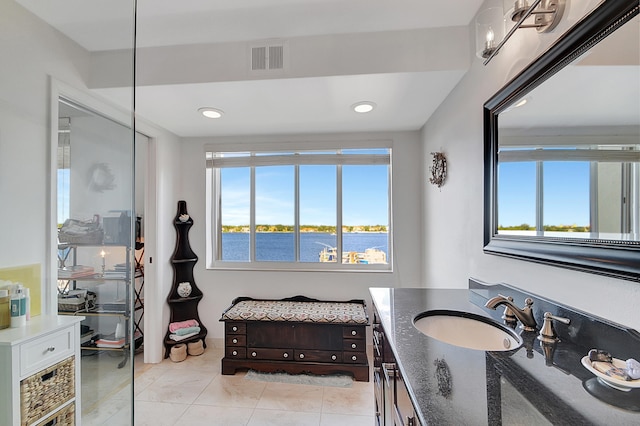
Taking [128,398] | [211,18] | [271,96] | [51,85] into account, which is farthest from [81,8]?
[128,398]

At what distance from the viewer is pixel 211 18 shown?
1639 mm

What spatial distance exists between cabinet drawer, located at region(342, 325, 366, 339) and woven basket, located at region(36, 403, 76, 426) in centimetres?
181

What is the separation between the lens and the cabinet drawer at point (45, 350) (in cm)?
131

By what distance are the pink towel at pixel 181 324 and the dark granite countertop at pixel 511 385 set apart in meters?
2.56

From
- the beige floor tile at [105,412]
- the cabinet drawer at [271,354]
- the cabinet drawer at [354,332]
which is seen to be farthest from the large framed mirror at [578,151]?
the beige floor tile at [105,412]

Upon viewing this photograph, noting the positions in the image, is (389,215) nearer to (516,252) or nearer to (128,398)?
(516,252)

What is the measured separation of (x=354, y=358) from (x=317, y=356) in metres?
0.32

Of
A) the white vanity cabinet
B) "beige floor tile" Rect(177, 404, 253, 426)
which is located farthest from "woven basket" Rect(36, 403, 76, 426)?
"beige floor tile" Rect(177, 404, 253, 426)

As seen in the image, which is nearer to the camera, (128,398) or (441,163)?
(128,398)

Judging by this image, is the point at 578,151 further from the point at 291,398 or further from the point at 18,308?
the point at 18,308

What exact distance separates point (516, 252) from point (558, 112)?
0.57 m

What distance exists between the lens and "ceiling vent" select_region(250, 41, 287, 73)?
70.5 inches

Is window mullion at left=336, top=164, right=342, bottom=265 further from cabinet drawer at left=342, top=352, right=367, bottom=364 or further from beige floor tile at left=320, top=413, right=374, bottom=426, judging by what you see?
beige floor tile at left=320, top=413, right=374, bottom=426

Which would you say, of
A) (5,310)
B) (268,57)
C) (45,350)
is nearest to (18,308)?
(5,310)
